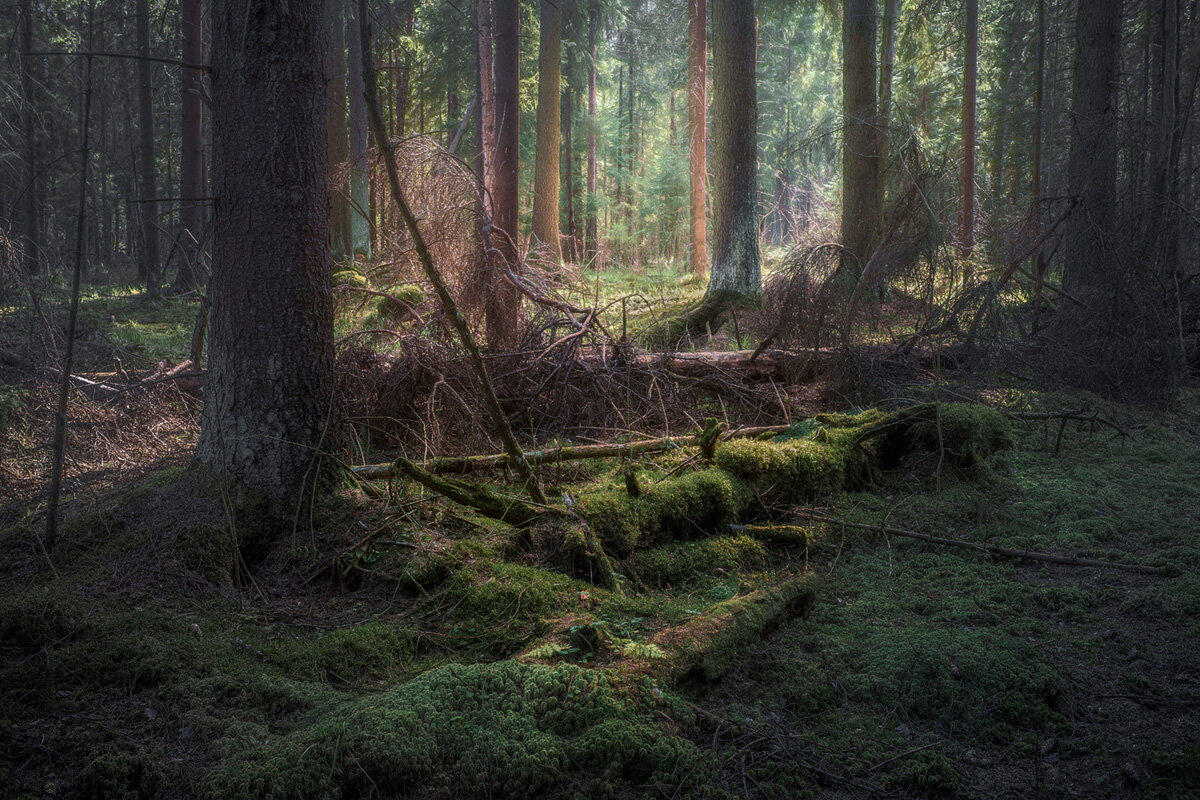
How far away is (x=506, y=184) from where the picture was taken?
7934mm

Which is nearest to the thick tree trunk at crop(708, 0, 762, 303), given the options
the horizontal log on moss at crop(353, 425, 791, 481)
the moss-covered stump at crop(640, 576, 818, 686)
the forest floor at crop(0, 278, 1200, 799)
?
the horizontal log on moss at crop(353, 425, 791, 481)

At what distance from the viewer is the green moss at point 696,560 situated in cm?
404

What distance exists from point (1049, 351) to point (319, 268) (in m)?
7.29

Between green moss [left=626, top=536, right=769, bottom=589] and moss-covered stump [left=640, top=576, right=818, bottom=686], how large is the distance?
48 centimetres

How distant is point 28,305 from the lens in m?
5.93

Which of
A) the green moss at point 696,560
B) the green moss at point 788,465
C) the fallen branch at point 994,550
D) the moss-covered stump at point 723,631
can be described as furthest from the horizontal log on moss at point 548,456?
the moss-covered stump at point 723,631

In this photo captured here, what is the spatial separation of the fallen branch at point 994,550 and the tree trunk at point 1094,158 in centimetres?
474

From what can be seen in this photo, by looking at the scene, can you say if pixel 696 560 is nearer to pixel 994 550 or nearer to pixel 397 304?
pixel 994 550

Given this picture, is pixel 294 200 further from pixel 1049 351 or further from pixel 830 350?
pixel 1049 351

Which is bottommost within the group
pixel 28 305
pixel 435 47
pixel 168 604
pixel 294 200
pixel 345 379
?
pixel 168 604

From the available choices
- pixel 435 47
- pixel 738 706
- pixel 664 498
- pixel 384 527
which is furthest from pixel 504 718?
pixel 435 47

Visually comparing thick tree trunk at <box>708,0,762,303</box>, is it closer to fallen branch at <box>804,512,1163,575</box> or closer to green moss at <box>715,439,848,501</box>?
green moss at <box>715,439,848,501</box>

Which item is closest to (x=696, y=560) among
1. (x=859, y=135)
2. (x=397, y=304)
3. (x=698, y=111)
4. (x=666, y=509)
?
(x=666, y=509)

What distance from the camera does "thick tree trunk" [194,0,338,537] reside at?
380 centimetres
